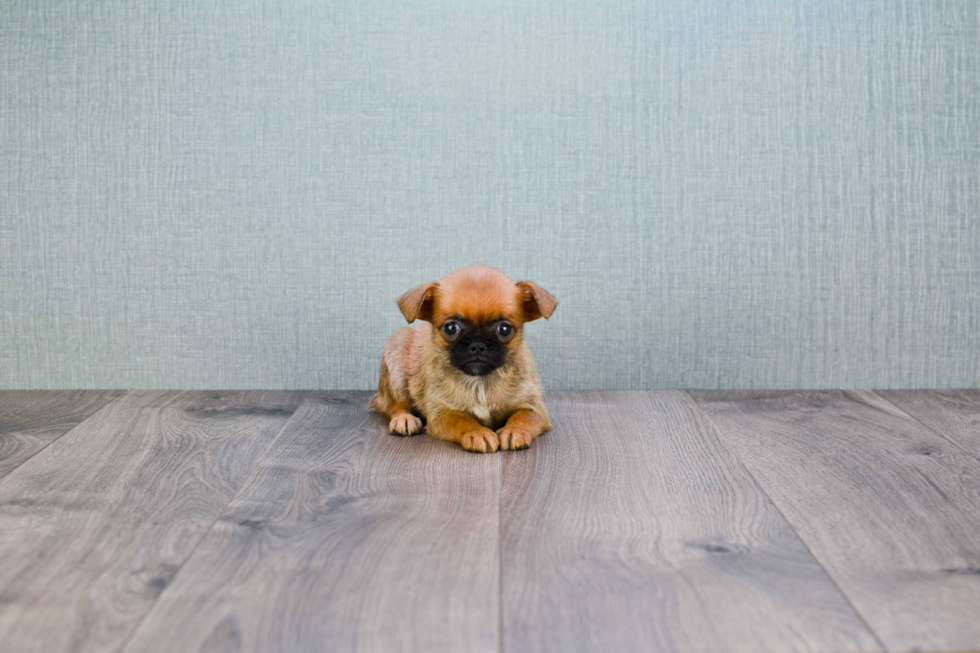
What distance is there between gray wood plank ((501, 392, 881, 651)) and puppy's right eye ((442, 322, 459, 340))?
0.87ft

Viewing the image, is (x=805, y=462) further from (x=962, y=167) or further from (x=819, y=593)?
(x=962, y=167)

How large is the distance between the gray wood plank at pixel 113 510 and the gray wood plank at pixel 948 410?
1393mm

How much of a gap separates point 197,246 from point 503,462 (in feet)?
3.49

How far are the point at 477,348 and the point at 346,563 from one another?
60cm

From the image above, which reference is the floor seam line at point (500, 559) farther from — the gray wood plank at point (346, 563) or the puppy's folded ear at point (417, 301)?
the puppy's folded ear at point (417, 301)

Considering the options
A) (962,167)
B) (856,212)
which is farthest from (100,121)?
(962,167)

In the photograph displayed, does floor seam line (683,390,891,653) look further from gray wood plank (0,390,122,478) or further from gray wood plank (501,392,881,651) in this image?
gray wood plank (0,390,122,478)

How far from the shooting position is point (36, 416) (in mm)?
1840

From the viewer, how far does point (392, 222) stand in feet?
6.80

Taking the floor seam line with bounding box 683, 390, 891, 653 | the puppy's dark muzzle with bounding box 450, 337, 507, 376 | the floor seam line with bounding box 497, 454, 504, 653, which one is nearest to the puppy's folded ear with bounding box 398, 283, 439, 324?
the puppy's dark muzzle with bounding box 450, 337, 507, 376

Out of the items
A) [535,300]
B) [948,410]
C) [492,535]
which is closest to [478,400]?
[535,300]

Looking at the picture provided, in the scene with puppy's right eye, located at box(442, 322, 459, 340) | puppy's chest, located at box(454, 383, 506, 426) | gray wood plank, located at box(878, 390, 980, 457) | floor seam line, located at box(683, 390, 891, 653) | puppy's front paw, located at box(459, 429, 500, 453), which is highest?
puppy's right eye, located at box(442, 322, 459, 340)

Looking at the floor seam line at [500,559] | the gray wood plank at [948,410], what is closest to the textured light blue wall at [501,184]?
the gray wood plank at [948,410]

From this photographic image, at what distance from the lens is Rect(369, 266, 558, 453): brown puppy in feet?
5.15
